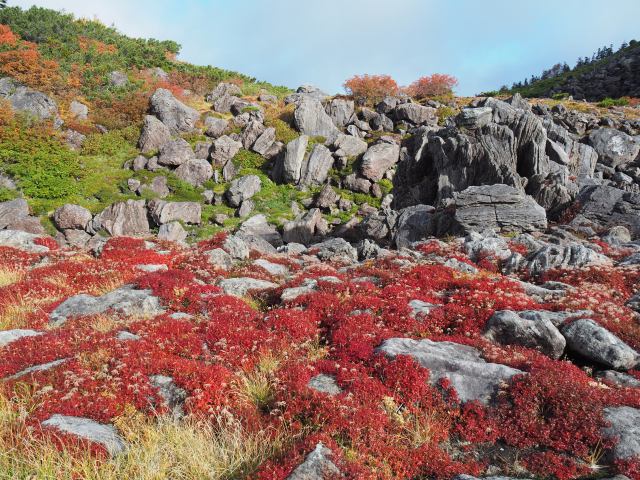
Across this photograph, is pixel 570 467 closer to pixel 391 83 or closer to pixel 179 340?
pixel 179 340

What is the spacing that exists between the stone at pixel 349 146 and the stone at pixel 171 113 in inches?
714

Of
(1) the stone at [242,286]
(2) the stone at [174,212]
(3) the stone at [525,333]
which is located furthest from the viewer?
(2) the stone at [174,212]

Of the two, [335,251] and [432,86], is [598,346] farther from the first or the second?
[432,86]

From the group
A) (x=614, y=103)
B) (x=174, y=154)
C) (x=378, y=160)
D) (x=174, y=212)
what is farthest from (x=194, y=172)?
(x=614, y=103)

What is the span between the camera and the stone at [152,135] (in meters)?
44.5

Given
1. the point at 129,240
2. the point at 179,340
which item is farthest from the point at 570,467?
the point at 129,240

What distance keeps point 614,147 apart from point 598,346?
41.5m

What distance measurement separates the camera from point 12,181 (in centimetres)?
3481

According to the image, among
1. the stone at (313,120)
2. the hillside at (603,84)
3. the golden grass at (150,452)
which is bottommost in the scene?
the golden grass at (150,452)

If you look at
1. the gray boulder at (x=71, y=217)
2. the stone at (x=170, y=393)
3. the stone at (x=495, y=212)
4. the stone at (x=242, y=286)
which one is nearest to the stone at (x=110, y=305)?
the stone at (x=242, y=286)

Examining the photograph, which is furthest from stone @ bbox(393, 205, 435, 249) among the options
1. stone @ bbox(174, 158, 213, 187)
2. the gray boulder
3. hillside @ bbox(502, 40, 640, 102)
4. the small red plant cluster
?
hillside @ bbox(502, 40, 640, 102)

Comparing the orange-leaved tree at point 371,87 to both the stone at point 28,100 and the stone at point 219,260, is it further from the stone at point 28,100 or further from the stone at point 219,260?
the stone at point 219,260

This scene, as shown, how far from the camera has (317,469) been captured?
523 cm

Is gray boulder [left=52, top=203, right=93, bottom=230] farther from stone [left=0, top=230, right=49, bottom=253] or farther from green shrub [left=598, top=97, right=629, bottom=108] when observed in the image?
green shrub [left=598, top=97, right=629, bottom=108]
